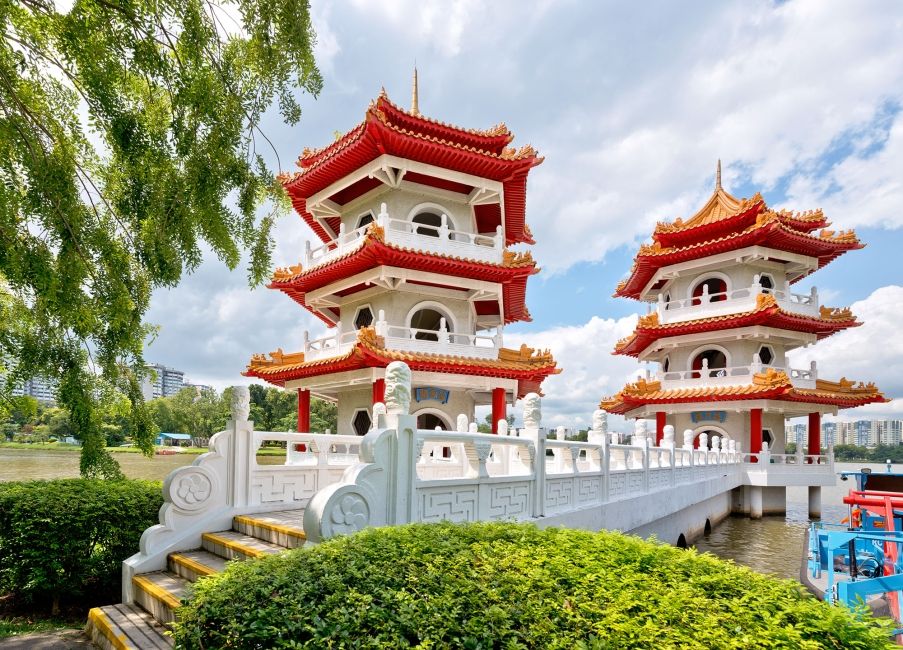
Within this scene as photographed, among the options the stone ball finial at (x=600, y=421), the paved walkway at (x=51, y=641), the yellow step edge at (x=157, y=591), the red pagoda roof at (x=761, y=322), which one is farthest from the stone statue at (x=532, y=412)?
the red pagoda roof at (x=761, y=322)

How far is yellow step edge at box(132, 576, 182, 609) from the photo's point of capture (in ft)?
16.8

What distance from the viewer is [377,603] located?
308 cm

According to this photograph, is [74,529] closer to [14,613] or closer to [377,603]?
[14,613]

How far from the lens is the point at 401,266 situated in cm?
1497

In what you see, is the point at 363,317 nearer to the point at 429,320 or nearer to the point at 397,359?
the point at 429,320

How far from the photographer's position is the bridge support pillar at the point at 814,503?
2136 centimetres

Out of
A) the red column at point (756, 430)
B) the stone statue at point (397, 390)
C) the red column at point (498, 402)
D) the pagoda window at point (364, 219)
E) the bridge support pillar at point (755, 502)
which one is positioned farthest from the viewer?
the red column at point (756, 430)

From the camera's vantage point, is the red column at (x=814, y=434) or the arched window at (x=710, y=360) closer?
the red column at (x=814, y=434)

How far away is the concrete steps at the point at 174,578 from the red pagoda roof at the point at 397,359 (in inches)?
289

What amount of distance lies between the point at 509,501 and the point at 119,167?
5576 millimetres

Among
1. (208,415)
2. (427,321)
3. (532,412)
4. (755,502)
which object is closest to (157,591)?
(532,412)

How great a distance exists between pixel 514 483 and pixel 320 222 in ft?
44.8

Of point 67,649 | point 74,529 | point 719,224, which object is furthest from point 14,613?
point 719,224

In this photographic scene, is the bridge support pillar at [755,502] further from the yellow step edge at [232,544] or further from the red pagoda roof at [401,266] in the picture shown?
the yellow step edge at [232,544]
